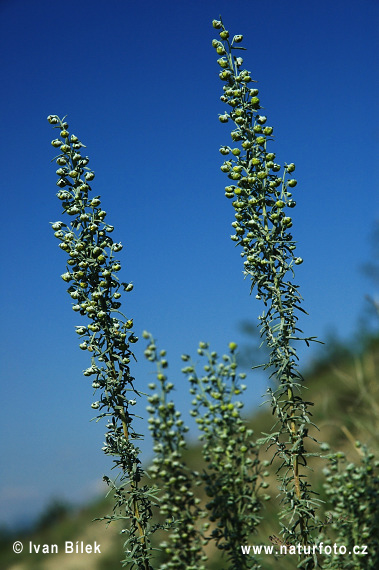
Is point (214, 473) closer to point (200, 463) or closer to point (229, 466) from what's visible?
point (229, 466)

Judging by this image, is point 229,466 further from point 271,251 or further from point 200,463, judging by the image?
point 200,463

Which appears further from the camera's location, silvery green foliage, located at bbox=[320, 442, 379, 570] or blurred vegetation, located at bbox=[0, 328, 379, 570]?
blurred vegetation, located at bbox=[0, 328, 379, 570]

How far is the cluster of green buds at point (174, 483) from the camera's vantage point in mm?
3760

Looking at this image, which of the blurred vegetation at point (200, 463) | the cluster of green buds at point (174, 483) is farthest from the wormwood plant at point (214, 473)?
the blurred vegetation at point (200, 463)

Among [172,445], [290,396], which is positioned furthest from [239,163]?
[172,445]

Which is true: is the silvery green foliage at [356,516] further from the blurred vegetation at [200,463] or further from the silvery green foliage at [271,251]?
the blurred vegetation at [200,463]

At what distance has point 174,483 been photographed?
3.85 meters

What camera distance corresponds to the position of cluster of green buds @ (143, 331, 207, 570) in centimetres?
376

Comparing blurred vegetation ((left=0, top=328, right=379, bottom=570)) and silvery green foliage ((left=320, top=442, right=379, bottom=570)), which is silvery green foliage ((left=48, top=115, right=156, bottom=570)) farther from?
blurred vegetation ((left=0, top=328, right=379, bottom=570))

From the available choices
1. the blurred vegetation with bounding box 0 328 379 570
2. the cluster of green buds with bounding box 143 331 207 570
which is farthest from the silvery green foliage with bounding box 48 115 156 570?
the blurred vegetation with bounding box 0 328 379 570


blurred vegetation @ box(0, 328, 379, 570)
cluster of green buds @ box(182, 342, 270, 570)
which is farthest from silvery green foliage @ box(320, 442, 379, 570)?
blurred vegetation @ box(0, 328, 379, 570)

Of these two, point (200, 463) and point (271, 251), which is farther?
point (200, 463)

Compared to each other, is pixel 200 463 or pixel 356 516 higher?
pixel 200 463

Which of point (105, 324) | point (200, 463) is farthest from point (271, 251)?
point (200, 463)
